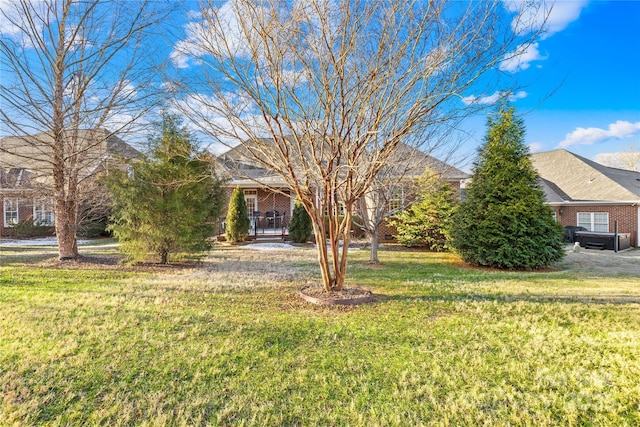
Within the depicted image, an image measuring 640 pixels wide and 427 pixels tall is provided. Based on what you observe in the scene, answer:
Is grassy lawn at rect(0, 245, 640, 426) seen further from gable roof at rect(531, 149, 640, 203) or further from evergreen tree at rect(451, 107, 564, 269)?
gable roof at rect(531, 149, 640, 203)

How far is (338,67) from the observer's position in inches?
184

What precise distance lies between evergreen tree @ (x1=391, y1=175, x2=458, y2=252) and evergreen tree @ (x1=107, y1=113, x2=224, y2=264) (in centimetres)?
749

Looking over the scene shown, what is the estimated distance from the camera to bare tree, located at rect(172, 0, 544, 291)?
4.70 metres

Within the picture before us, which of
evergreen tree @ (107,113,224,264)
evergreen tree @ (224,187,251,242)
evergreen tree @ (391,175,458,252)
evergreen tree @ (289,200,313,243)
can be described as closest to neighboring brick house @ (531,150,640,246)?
evergreen tree @ (391,175,458,252)


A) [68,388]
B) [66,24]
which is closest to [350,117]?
[68,388]

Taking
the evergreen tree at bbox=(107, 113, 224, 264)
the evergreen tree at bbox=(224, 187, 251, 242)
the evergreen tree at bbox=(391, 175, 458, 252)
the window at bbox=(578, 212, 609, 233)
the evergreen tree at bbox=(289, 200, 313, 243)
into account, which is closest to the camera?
the evergreen tree at bbox=(107, 113, 224, 264)

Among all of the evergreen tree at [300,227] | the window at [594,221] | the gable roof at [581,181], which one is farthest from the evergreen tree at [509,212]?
the window at [594,221]

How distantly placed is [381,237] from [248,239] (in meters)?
6.04

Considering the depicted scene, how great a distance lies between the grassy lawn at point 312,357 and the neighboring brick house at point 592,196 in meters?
12.6

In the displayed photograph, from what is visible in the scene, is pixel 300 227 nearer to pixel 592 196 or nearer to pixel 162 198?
pixel 162 198

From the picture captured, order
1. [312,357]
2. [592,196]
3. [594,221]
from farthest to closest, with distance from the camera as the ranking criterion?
1. [592,196]
2. [594,221]
3. [312,357]

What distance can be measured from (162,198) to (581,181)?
68.7 feet

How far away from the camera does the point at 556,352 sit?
342 cm

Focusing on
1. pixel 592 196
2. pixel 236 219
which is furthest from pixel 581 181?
pixel 236 219
